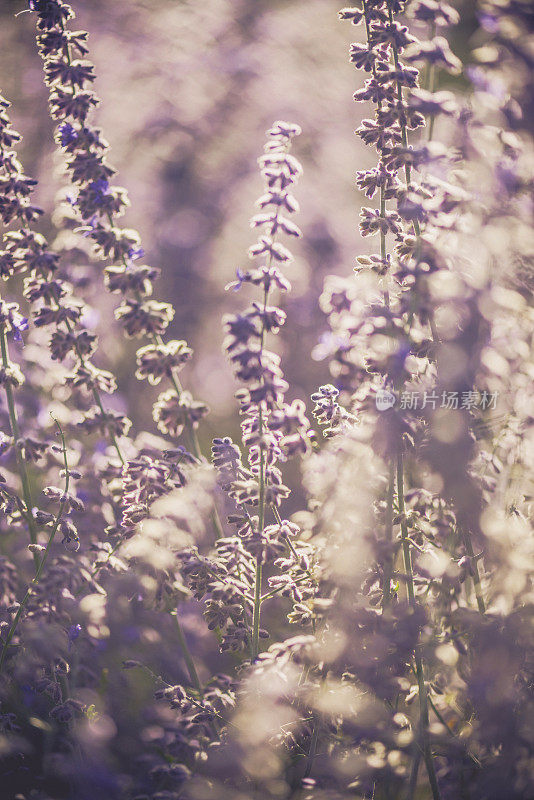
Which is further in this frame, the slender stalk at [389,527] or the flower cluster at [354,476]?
the slender stalk at [389,527]

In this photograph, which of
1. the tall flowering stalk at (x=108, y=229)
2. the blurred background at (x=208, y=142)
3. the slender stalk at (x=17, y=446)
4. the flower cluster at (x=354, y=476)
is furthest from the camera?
the blurred background at (x=208, y=142)

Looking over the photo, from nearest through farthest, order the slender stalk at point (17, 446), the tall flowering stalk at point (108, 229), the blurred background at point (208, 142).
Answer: the tall flowering stalk at point (108, 229) < the slender stalk at point (17, 446) < the blurred background at point (208, 142)

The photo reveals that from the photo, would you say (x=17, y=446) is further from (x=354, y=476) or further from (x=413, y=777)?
(x=413, y=777)

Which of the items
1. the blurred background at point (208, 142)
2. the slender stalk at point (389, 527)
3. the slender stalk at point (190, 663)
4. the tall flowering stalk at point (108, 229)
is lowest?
the slender stalk at point (190, 663)

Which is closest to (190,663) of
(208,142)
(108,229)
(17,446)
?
(17,446)

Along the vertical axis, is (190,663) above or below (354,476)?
below

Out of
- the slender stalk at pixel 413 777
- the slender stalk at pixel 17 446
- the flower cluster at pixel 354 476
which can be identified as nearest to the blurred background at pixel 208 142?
the slender stalk at pixel 17 446

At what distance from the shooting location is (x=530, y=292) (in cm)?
107

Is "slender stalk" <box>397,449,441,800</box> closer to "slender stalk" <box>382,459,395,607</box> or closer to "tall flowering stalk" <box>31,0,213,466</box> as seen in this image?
"slender stalk" <box>382,459,395,607</box>

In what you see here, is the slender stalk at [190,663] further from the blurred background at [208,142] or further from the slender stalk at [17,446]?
the blurred background at [208,142]

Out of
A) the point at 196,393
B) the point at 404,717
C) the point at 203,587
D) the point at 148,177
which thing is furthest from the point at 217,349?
the point at 404,717

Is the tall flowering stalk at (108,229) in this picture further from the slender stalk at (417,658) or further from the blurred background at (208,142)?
the blurred background at (208,142)

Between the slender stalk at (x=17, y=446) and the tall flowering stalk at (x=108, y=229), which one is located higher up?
the tall flowering stalk at (x=108, y=229)

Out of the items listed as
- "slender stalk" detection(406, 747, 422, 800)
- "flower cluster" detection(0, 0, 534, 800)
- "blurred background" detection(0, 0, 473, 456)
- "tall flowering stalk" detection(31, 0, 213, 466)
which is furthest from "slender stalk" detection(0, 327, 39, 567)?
"blurred background" detection(0, 0, 473, 456)
